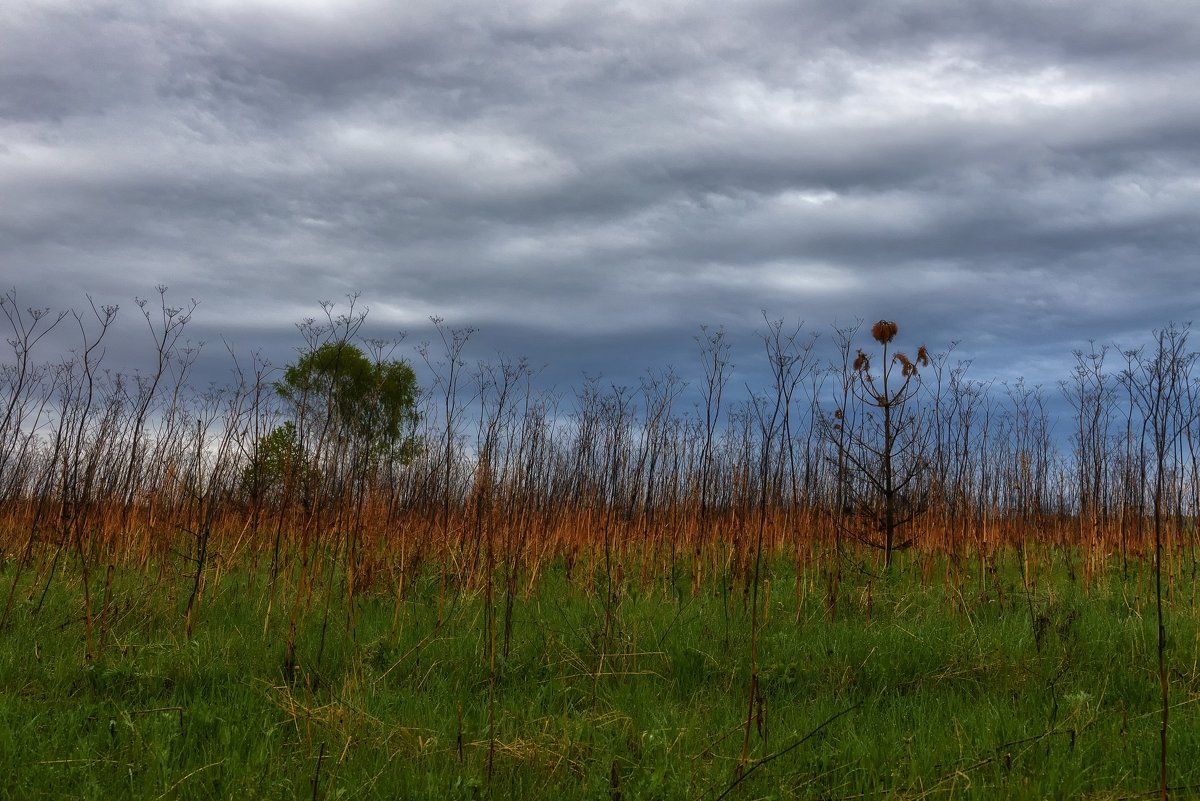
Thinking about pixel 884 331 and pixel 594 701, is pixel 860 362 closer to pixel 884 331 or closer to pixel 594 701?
pixel 884 331

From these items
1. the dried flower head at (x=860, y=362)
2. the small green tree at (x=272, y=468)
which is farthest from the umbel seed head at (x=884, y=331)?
the small green tree at (x=272, y=468)

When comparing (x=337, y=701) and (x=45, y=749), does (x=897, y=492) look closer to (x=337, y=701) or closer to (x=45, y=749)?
(x=337, y=701)

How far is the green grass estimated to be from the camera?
287cm

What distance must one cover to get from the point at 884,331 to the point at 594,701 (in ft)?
13.8

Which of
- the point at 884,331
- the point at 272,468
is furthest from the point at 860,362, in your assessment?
the point at 272,468

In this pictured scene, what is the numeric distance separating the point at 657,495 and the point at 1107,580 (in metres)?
3.92

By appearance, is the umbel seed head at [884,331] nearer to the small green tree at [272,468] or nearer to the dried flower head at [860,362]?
the dried flower head at [860,362]

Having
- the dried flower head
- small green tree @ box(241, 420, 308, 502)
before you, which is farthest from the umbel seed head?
small green tree @ box(241, 420, 308, 502)

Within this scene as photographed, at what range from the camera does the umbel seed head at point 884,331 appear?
6426 millimetres

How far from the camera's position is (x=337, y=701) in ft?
11.4

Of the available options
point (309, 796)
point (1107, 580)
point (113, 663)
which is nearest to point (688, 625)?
point (309, 796)

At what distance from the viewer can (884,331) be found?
21.3 feet

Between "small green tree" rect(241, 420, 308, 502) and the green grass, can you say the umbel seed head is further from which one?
"small green tree" rect(241, 420, 308, 502)

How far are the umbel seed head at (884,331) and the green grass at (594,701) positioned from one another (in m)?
2.06
